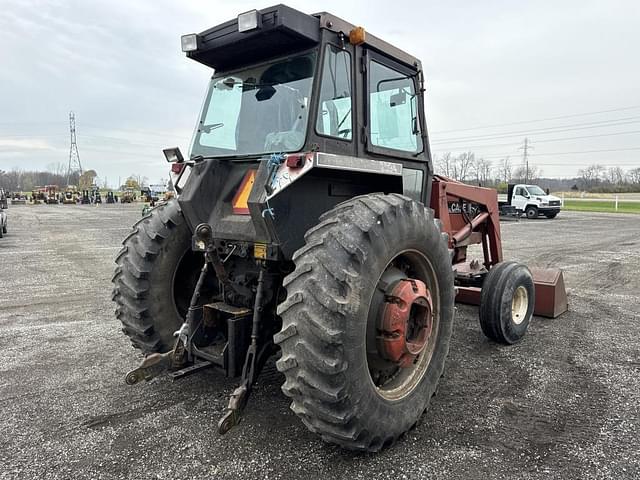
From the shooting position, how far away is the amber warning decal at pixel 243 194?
3.37 metres

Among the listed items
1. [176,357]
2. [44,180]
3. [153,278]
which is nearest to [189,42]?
[153,278]

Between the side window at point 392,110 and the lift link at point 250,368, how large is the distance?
1458 mm

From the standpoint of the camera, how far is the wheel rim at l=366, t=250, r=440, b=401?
2908mm

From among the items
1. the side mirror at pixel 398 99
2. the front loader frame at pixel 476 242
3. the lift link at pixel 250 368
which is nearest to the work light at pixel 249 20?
the side mirror at pixel 398 99

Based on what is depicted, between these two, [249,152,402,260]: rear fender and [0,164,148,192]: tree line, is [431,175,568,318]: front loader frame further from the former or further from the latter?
[0,164,148,192]: tree line

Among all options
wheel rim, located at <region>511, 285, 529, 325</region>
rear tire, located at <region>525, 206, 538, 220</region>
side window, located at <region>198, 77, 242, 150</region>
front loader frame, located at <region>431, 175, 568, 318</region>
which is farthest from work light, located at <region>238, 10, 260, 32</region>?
rear tire, located at <region>525, 206, 538, 220</region>

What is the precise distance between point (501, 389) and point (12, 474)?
Result: 11.3 feet

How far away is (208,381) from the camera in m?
3.87

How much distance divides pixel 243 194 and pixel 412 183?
1562mm

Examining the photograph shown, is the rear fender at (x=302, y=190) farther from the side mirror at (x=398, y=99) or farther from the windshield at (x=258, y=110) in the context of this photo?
the side mirror at (x=398, y=99)

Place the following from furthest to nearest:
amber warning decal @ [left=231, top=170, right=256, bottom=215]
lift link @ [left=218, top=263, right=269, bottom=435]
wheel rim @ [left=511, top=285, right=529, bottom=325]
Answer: wheel rim @ [left=511, top=285, right=529, bottom=325] → amber warning decal @ [left=231, top=170, right=256, bottom=215] → lift link @ [left=218, top=263, right=269, bottom=435]

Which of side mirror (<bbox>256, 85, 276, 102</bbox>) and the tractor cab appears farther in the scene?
side mirror (<bbox>256, 85, 276, 102</bbox>)

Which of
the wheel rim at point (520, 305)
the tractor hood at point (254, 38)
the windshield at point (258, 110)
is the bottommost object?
the wheel rim at point (520, 305)

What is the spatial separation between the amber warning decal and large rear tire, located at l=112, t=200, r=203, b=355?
2.22ft
